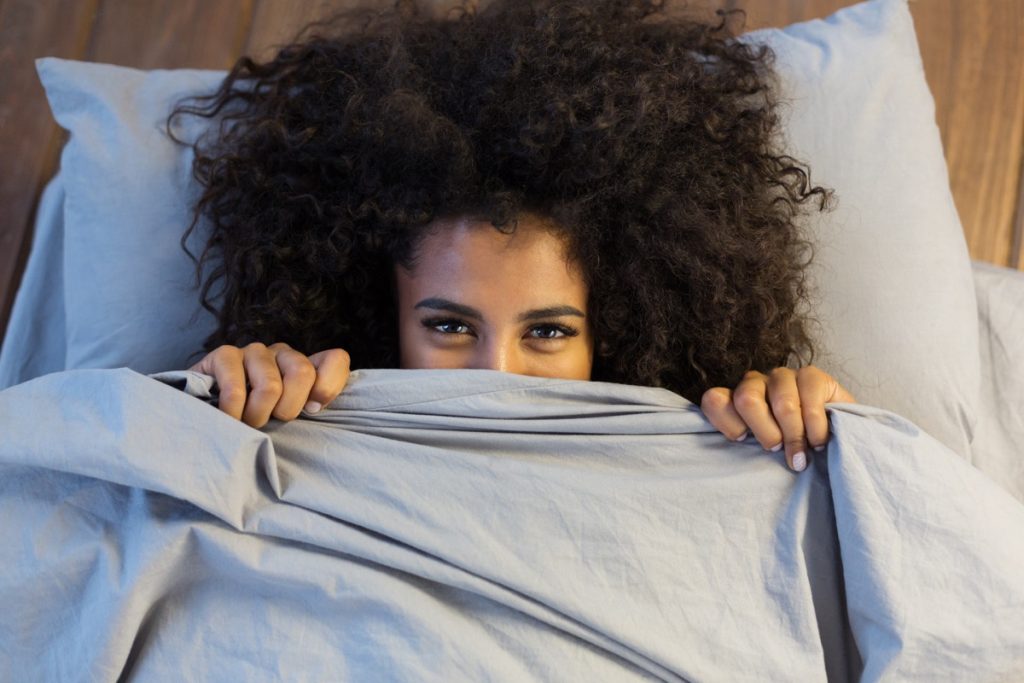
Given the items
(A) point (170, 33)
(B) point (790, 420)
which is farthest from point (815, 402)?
(A) point (170, 33)

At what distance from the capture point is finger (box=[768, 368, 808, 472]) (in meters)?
1.01

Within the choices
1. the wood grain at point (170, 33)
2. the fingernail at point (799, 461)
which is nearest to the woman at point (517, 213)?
the fingernail at point (799, 461)

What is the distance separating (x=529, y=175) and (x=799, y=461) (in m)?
0.43

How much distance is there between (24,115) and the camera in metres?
1.46

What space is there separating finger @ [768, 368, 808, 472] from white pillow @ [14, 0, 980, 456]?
0.91 feet

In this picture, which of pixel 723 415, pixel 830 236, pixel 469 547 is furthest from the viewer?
pixel 830 236

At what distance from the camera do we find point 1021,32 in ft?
5.04

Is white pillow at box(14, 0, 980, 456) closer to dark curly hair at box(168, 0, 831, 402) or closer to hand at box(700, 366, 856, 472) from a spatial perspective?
dark curly hair at box(168, 0, 831, 402)

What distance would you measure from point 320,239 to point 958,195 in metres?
0.98

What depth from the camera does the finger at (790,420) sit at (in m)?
1.01

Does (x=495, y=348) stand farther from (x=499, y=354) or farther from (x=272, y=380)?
(x=272, y=380)

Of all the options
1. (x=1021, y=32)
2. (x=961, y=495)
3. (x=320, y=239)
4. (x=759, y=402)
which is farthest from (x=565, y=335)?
(x=1021, y=32)

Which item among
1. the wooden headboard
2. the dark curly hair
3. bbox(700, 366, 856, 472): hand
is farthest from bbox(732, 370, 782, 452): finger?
the wooden headboard

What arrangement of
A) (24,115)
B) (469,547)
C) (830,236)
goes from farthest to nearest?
(24,115) → (830,236) → (469,547)
